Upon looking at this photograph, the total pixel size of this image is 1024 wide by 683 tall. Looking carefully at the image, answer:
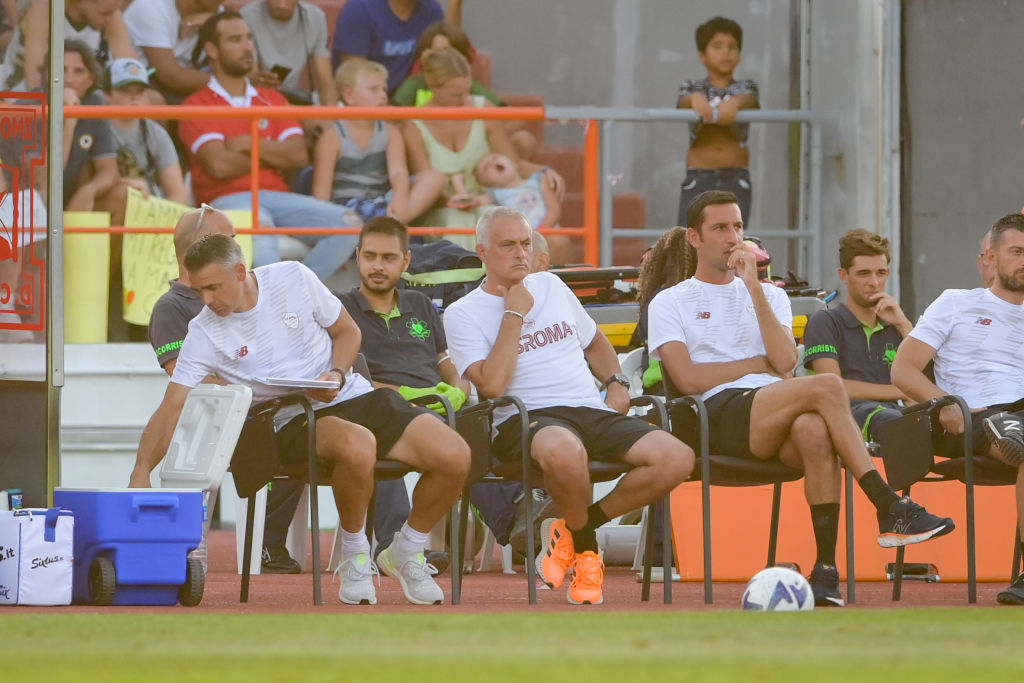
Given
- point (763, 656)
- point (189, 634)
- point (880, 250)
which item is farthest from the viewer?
point (880, 250)

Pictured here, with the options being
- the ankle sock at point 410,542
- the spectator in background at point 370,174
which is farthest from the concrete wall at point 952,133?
the ankle sock at point 410,542

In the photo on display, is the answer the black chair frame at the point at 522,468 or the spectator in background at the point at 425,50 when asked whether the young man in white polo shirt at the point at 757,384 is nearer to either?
the black chair frame at the point at 522,468

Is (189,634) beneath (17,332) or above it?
beneath

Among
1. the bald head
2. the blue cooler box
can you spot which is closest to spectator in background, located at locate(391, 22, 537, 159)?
the bald head

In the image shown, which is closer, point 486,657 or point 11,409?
point 486,657

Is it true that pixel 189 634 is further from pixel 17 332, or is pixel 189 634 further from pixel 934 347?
pixel 934 347

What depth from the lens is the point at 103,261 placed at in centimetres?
1008

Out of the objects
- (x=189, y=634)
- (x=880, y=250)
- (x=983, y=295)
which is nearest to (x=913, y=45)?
(x=880, y=250)

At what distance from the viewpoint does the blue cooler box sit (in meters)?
6.18

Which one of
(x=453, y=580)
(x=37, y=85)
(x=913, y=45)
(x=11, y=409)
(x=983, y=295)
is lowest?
(x=453, y=580)

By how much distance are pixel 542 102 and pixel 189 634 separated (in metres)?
7.50

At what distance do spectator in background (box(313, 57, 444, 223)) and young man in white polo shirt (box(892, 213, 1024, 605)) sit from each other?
3.99 metres

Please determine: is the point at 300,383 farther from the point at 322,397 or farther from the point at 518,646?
the point at 518,646

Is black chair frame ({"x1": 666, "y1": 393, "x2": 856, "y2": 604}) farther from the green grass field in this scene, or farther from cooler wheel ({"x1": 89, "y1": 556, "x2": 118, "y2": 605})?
cooler wheel ({"x1": 89, "y1": 556, "x2": 118, "y2": 605})
